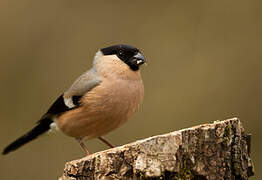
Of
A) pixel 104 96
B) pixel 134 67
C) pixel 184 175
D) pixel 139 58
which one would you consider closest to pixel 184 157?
pixel 184 175

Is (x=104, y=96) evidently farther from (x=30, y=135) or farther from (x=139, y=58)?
(x=30, y=135)

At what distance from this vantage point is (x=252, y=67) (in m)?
8.34

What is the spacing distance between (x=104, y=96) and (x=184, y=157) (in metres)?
2.19

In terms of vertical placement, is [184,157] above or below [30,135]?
above

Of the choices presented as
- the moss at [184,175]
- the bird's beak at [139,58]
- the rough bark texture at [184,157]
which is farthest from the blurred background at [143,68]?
the moss at [184,175]

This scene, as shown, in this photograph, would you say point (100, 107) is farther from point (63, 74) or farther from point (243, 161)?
point (63, 74)

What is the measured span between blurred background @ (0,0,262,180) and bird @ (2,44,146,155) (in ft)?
6.87

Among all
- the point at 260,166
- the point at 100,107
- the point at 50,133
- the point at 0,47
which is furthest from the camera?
the point at 0,47

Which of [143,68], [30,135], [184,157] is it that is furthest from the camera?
[143,68]

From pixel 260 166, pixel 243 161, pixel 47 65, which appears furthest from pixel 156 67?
pixel 243 161

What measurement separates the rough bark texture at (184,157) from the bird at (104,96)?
5.90ft

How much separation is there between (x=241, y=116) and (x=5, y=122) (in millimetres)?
3972

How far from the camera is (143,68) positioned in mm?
8633

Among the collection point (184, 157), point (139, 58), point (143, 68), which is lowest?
point (143, 68)
